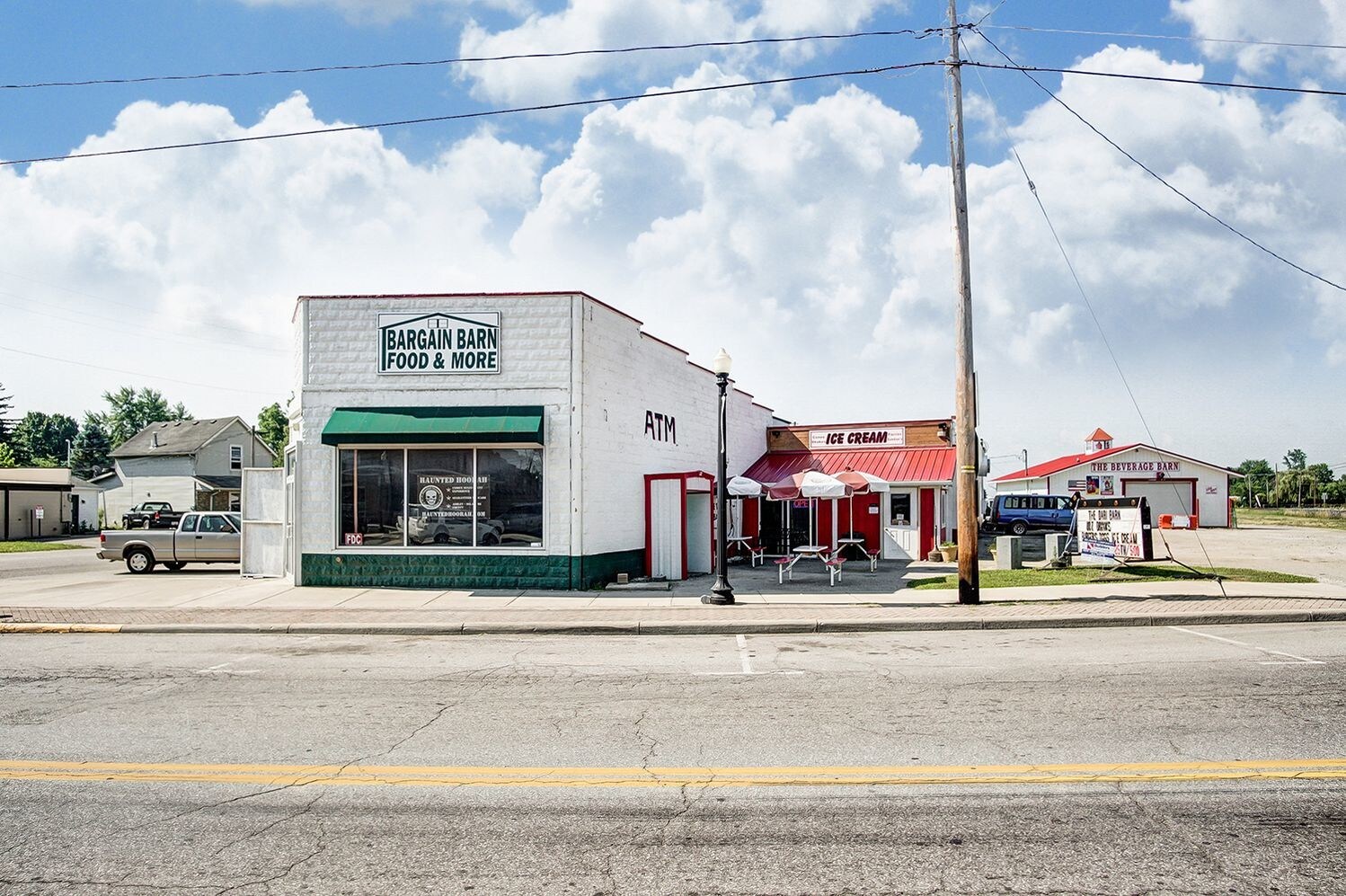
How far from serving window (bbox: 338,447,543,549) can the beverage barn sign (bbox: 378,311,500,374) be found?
1.65 m

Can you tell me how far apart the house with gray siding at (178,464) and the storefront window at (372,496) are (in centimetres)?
4062

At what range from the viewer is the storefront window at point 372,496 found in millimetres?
17188

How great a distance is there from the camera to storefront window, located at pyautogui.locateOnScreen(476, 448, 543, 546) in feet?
55.9

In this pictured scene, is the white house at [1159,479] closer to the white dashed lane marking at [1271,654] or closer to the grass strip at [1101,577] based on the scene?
the grass strip at [1101,577]

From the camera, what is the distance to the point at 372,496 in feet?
56.6

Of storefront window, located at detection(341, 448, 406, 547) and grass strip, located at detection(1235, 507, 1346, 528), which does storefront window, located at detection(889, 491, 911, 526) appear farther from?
grass strip, located at detection(1235, 507, 1346, 528)

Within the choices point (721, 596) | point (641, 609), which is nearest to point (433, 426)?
point (641, 609)

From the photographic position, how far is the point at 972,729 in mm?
6832

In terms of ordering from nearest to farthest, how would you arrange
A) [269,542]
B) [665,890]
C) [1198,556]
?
[665,890] < [269,542] < [1198,556]

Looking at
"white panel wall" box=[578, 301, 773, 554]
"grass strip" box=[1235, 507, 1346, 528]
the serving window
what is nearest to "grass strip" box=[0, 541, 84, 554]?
the serving window

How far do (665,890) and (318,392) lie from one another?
50.3 feet

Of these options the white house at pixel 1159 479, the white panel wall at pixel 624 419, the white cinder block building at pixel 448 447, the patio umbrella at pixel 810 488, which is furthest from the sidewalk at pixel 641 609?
the white house at pixel 1159 479

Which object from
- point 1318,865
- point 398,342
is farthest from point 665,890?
point 398,342

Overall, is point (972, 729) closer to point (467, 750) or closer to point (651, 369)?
point (467, 750)
